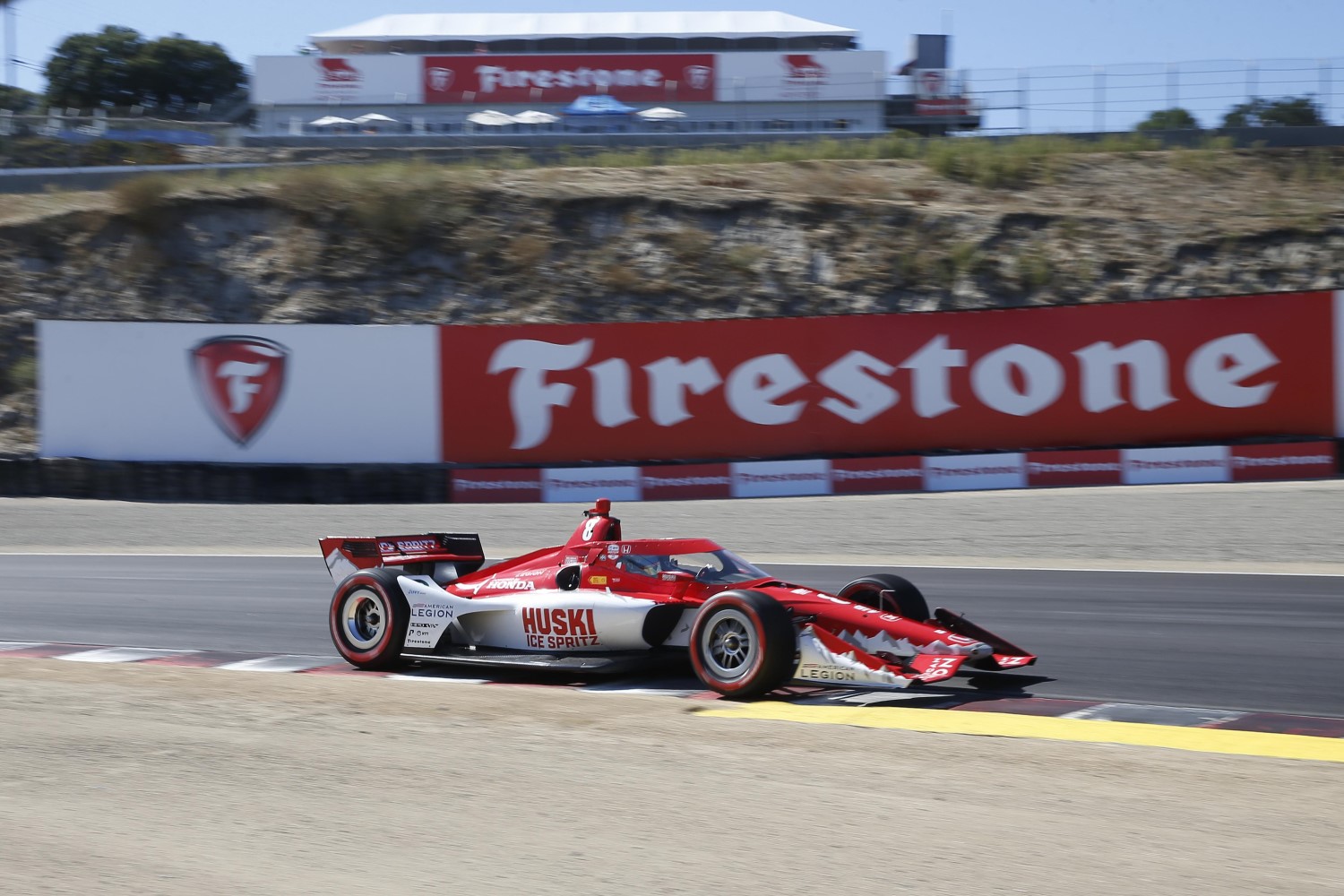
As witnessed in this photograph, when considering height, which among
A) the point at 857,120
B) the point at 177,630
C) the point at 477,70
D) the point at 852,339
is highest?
the point at 477,70

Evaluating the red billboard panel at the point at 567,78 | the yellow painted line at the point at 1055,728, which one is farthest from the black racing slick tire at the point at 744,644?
the red billboard panel at the point at 567,78

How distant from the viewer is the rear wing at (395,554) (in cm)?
1017

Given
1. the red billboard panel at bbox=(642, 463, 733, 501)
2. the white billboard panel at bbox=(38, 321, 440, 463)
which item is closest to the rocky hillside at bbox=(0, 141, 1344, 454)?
the white billboard panel at bbox=(38, 321, 440, 463)

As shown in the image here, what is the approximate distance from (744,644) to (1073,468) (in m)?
14.8

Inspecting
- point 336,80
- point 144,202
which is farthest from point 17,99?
point 144,202

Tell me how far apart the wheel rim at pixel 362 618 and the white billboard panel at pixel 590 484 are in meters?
12.3

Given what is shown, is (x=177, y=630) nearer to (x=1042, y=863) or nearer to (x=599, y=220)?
(x=1042, y=863)

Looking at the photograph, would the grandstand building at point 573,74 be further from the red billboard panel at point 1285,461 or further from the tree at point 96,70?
the red billboard panel at point 1285,461

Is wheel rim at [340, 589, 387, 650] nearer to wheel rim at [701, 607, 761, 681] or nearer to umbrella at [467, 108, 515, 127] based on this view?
wheel rim at [701, 607, 761, 681]

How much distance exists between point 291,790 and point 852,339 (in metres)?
18.5

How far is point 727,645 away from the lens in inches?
328

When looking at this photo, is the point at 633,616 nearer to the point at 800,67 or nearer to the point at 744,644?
the point at 744,644

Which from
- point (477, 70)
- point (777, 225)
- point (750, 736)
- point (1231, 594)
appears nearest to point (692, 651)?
point (750, 736)

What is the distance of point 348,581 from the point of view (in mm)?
9922
